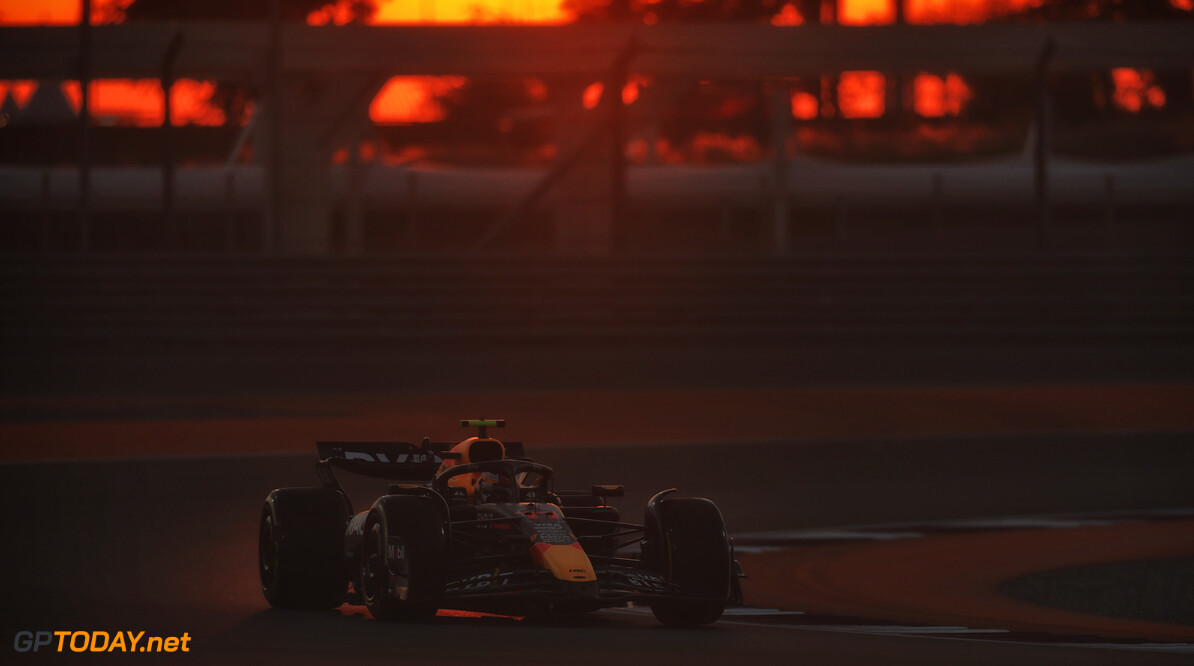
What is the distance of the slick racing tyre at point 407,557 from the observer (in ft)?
20.6

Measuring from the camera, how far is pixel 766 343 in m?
18.9

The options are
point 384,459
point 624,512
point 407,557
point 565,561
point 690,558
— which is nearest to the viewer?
point 565,561

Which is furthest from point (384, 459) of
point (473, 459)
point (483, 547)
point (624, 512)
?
point (624, 512)

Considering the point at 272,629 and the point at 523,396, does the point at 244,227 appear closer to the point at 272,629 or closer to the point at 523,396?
the point at 523,396

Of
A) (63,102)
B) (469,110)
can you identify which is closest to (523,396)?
(63,102)

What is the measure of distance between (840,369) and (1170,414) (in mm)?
3262

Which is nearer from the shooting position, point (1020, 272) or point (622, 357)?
point (622, 357)

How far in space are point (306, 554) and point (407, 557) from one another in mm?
759
